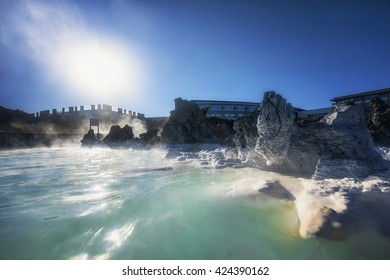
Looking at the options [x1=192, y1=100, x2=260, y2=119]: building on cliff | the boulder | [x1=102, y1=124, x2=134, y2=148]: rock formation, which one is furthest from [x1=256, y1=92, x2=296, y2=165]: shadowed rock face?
[x1=192, y1=100, x2=260, y2=119]: building on cliff

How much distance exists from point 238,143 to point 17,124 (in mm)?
34931

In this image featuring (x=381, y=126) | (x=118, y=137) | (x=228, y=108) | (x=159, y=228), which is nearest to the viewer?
(x=159, y=228)

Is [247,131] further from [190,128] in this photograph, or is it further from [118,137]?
[118,137]

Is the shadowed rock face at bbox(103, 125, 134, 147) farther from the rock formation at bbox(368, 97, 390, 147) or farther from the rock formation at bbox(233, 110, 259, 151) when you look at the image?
the rock formation at bbox(368, 97, 390, 147)

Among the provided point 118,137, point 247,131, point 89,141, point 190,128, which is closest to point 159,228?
point 247,131

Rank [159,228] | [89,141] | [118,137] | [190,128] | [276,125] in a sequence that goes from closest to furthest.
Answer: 1. [159,228]
2. [276,125]
3. [190,128]
4. [118,137]
5. [89,141]

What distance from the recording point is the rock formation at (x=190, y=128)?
25516 millimetres

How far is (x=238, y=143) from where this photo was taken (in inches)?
450

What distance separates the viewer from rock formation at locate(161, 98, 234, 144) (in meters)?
25.5

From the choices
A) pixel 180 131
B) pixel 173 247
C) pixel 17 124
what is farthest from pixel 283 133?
pixel 17 124

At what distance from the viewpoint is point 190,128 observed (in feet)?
85.5

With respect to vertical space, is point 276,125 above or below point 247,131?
above
